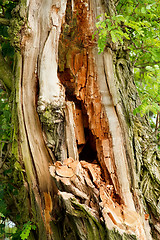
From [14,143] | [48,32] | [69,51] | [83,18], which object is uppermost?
[83,18]

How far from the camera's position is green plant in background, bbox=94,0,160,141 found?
7.25 feet

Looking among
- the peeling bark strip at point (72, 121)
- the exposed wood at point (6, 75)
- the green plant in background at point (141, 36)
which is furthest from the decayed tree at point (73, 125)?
the exposed wood at point (6, 75)

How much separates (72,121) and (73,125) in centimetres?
4

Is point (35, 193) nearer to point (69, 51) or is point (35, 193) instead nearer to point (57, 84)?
point (57, 84)

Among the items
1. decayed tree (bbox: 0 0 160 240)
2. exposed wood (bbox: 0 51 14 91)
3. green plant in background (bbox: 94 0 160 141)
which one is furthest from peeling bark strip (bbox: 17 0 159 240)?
exposed wood (bbox: 0 51 14 91)

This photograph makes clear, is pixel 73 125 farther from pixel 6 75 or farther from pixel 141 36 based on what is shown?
pixel 141 36

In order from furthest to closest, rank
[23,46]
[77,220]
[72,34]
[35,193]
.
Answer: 1. [72,34]
2. [23,46]
3. [35,193]
4. [77,220]

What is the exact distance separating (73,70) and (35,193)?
126cm

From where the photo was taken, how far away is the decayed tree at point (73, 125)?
2.13 meters

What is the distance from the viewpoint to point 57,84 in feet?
7.41

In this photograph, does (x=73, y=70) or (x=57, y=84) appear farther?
(x=73, y=70)

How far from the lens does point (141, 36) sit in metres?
2.91

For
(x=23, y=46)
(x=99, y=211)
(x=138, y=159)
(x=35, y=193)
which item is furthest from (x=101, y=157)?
(x=23, y=46)

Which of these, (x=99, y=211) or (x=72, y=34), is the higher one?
(x=72, y=34)
